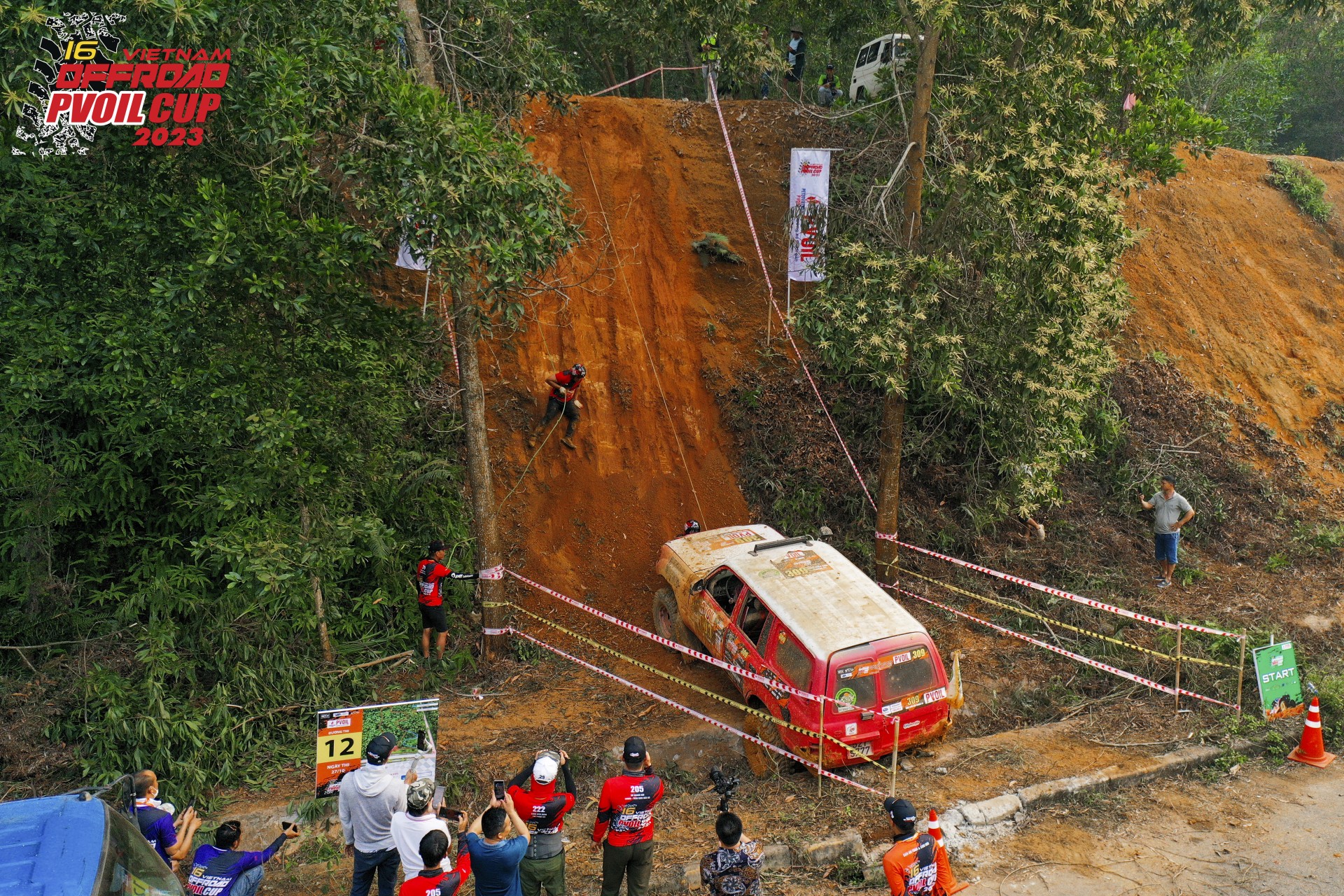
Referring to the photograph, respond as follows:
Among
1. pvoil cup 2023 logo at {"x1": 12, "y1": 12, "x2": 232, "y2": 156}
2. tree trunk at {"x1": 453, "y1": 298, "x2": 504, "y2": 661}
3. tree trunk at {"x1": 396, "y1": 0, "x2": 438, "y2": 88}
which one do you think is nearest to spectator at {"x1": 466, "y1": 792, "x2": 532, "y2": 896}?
tree trunk at {"x1": 453, "y1": 298, "x2": 504, "y2": 661}

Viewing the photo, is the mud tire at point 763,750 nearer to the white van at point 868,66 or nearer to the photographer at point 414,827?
the photographer at point 414,827

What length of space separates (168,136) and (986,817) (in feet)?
28.6

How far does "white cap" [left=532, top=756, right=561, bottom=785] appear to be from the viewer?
17.8ft

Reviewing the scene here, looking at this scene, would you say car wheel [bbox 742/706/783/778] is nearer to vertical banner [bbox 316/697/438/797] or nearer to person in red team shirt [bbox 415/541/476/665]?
vertical banner [bbox 316/697/438/797]

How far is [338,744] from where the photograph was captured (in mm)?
6227

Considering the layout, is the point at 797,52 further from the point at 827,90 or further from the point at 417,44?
the point at 417,44

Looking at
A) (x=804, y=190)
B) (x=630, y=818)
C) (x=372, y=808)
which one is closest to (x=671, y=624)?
(x=630, y=818)

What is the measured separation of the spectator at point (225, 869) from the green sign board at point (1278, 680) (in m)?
8.54

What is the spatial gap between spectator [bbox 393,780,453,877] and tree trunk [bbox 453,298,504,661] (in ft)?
14.9

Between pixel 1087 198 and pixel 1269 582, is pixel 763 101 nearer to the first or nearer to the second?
pixel 1087 198

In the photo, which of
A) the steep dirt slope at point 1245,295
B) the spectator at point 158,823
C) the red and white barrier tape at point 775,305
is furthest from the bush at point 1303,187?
the spectator at point 158,823

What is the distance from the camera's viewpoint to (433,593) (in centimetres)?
924

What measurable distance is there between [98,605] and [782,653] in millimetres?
6491

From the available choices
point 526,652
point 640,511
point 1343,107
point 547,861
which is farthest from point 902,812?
point 1343,107
